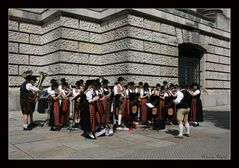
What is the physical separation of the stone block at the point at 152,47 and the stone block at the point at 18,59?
659 cm

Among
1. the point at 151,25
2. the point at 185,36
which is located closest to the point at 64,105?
the point at 151,25

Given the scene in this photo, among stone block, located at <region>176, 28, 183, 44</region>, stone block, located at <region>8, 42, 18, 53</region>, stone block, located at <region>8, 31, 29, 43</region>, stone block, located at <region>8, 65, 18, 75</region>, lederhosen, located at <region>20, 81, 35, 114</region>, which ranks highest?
stone block, located at <region>176, 28, 183, 44</region>

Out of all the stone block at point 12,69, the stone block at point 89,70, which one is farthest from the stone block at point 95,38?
the stone block at point 12,69

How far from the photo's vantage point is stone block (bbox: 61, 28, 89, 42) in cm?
1360

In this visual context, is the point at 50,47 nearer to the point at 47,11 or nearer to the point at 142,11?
the point at 47,11

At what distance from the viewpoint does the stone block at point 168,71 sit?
1514 cm

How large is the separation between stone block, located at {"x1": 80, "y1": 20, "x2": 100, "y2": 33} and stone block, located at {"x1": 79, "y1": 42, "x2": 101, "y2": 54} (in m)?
0.86

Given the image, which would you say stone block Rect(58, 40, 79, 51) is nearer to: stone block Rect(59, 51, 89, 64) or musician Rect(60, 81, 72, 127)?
stone block Rect(59, 51, 89, 64)

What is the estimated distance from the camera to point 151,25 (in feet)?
48.1

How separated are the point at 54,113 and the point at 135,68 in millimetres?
5655

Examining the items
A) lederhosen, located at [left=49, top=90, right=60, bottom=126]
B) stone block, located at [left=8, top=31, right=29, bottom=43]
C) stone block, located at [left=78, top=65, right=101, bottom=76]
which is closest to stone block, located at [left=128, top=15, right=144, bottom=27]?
stone block, located at [left=78, top=65, right=101, bottom=76]

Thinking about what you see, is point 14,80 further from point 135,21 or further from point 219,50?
point 219,50

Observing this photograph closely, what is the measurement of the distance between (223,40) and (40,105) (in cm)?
1466
